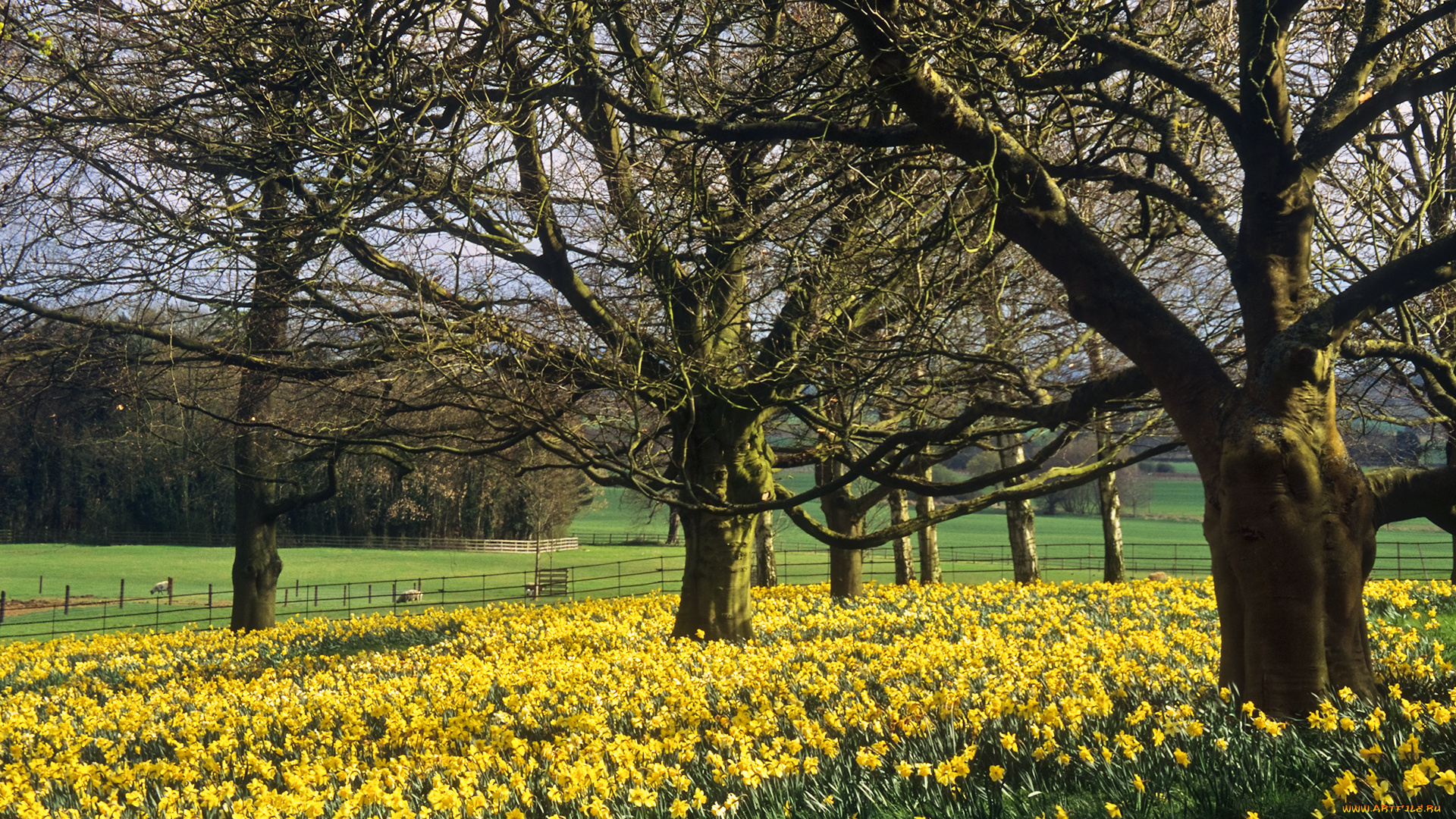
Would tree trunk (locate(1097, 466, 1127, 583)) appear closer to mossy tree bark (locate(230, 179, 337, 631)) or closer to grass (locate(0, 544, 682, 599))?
mossy tree bark (locate(230, 179, 337, 631))

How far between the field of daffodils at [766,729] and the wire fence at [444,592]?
11.6 metres

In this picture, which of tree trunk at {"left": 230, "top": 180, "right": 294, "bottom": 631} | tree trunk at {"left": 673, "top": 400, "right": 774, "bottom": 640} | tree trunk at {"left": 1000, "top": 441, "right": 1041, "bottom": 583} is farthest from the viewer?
tree trunk at {"left": 1000, "top": 441, "right": 1041, "bottom": 583}

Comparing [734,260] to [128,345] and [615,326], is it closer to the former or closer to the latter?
[615,326]

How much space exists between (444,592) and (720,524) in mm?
16607

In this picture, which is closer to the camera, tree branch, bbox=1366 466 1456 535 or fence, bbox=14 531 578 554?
tree branch, bbox=1366 466 1456 535

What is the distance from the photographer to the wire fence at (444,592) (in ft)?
79.5

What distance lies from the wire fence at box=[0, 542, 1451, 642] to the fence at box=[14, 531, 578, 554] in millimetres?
7514

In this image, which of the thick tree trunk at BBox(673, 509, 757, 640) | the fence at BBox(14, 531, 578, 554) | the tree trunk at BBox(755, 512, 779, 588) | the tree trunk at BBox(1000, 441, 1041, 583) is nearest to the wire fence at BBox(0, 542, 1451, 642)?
the tree trunk at BBox(755, 512, 779, 588)

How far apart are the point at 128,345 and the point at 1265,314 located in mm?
10824

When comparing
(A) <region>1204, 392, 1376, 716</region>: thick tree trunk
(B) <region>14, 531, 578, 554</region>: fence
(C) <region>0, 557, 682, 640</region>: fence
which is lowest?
(C) <region>0, 557, 682, 640</region>: fence

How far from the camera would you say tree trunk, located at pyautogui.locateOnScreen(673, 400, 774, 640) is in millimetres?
8992

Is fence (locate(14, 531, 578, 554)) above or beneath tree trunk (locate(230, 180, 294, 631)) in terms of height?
beneath

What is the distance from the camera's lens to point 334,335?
30.6ft

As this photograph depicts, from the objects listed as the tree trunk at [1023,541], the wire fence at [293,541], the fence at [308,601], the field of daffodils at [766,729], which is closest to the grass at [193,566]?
the wire fence at [293,541]
